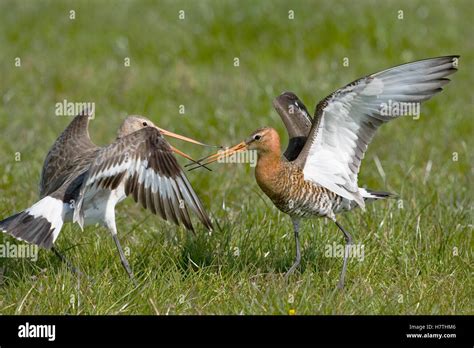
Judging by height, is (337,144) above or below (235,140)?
above

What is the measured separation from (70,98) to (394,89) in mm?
6398

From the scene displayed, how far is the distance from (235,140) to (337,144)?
339 centimetres

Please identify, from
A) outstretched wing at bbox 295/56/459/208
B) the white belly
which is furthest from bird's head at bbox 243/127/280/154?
the white belly

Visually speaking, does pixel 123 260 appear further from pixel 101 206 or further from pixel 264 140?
pixel 264 140

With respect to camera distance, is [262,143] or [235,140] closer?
[262,143]

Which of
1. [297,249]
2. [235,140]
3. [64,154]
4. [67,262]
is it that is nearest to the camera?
[67,262]

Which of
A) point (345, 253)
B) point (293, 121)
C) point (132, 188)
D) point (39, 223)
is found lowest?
point (345, 253)

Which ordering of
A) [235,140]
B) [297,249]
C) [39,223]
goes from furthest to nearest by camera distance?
1. [235,140]
2. [297,249]
3. [39,223]

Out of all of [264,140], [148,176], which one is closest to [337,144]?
[264,140]

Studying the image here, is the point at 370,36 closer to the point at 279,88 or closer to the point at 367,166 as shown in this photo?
the point at 279,88

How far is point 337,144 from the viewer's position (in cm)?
650

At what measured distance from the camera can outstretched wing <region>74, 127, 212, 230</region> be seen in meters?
6.19

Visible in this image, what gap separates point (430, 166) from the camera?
875cm

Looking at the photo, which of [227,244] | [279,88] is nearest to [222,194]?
[227,244]
